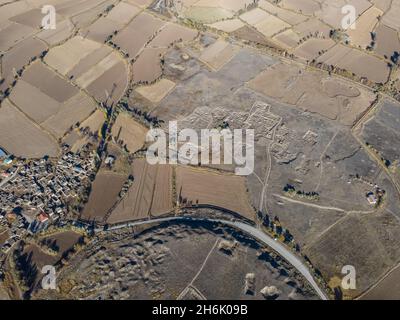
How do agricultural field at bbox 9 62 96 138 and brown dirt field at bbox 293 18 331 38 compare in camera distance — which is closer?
agricultural field at bbox 9 62 96 138

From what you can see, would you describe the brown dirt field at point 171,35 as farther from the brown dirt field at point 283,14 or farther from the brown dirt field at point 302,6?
the brown dirt field at point 302,6

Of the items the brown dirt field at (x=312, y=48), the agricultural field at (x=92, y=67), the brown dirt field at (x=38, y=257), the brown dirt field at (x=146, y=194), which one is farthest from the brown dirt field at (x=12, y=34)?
the brown dirt field at (x=312, y=48)

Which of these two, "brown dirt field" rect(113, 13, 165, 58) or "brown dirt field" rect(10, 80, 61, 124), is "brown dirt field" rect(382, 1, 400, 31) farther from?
"brown dirt field" rect(10, 80, 61, 124)

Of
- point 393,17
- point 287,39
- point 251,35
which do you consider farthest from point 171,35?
point 393,17

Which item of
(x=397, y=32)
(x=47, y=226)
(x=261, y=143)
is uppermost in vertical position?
(x=397, y=32)

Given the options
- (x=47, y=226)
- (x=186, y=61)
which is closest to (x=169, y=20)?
(x=186, y=61)

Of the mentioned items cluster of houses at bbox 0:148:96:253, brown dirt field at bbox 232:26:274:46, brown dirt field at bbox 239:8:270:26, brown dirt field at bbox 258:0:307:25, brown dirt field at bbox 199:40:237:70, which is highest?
brown dirt field at bbox 258:0:307:25

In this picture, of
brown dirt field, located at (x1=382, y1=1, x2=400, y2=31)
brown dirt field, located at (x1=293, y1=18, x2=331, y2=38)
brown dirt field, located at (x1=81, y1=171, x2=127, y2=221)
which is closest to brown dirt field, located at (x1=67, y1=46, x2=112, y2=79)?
brown dirt field, located at (x1=81, y1=171, x2=127, y2=221)

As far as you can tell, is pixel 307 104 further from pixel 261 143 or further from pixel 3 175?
pixel 3 175
